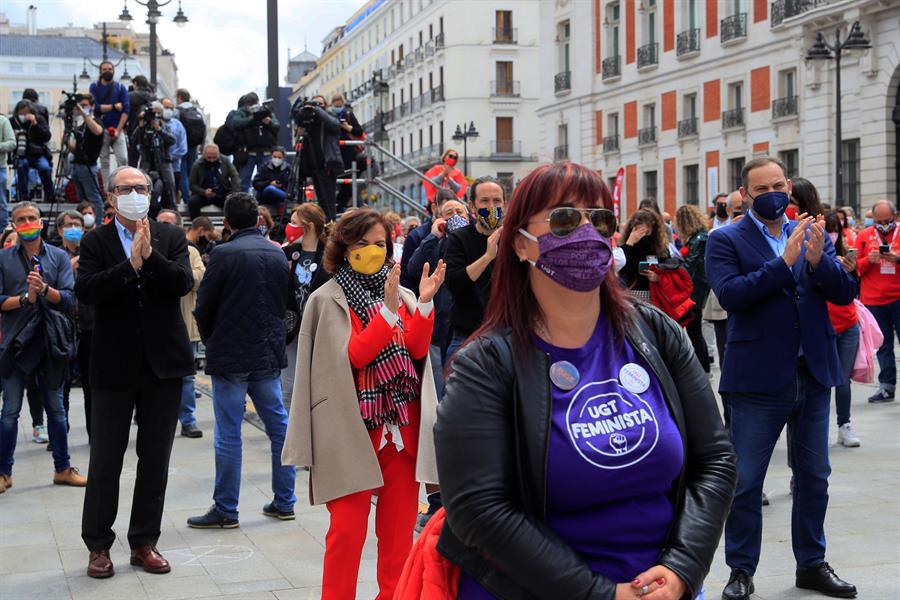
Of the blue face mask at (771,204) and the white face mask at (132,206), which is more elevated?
the white face mask at (132,206)

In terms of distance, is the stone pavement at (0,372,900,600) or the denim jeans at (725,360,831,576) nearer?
the denim jeans at (725,360,831,576)

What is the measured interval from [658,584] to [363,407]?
2.78m

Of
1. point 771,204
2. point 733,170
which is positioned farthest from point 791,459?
point 733,170

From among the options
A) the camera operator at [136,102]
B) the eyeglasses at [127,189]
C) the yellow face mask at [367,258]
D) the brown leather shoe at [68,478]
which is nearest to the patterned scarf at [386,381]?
the yellow face mask at [367,258]

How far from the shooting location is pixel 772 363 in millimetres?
5785

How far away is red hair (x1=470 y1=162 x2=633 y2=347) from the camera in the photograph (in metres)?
2.97

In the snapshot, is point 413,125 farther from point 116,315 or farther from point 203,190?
point 116,315

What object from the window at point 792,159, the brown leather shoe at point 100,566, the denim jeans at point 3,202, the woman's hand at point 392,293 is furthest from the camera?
the window at point 792,159

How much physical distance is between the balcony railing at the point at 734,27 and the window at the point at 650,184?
7374 mm

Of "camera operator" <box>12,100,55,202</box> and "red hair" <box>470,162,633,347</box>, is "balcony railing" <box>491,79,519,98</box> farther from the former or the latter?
"red hair" <box>470,162,633,347</box>

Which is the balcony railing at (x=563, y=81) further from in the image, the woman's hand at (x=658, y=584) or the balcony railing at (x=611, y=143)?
the woman's hand at (x=658, y=584)

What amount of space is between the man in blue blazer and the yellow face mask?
160 centimetres

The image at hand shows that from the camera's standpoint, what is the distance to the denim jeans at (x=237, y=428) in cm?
771

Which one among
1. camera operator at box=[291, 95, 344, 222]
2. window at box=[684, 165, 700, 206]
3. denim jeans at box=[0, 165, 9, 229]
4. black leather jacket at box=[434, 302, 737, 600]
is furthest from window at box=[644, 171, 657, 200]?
black leather jacket at box=[434, 302, 737, 600]
